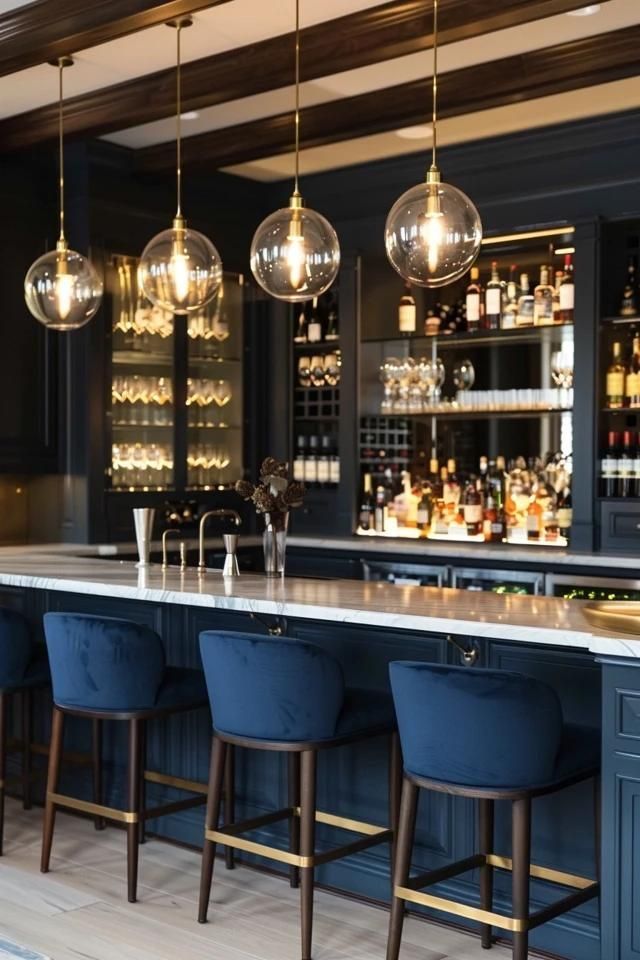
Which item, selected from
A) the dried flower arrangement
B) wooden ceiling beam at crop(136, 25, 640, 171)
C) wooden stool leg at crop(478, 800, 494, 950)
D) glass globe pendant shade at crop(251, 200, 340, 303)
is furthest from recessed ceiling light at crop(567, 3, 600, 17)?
wooden stool leg at crop(478, 800, 494, 950)

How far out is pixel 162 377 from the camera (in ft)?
22.3

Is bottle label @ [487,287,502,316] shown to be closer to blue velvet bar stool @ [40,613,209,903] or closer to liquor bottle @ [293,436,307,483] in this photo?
liquor bottle @ [293,436,307,483]

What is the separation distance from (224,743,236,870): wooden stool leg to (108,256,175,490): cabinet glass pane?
260cm

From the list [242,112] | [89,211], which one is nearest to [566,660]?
[242,112]

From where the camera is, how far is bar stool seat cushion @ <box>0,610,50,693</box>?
4397 mm

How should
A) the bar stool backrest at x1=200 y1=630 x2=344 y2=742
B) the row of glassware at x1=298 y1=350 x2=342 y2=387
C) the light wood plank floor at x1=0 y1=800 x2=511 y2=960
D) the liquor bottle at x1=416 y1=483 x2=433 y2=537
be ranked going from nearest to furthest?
1. the bar stool backrest at x1=200 y1=630 x2=344 y2=742
2. the light wood plank floor at x1=0 y1=800 x2=511 y2=960
3. the liquor bottle at x1=416 y1=483 x2=433 y2=537
4. the row of glassware at x1=298 y1=350 x2=342 y2=387

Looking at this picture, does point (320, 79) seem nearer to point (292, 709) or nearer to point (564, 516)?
point (564, 516)

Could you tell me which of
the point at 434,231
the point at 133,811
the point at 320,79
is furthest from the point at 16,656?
the point at 320,79

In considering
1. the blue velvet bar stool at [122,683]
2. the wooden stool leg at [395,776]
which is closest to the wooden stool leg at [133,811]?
the blue velvet bar stool at [122,683]

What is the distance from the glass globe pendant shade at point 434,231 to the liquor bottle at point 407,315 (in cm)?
318

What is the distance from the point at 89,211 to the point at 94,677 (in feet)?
10.5

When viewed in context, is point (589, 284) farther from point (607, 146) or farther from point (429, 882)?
point (429, 882)

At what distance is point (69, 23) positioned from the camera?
4457 millimetres

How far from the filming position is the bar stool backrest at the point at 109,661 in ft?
12.6
